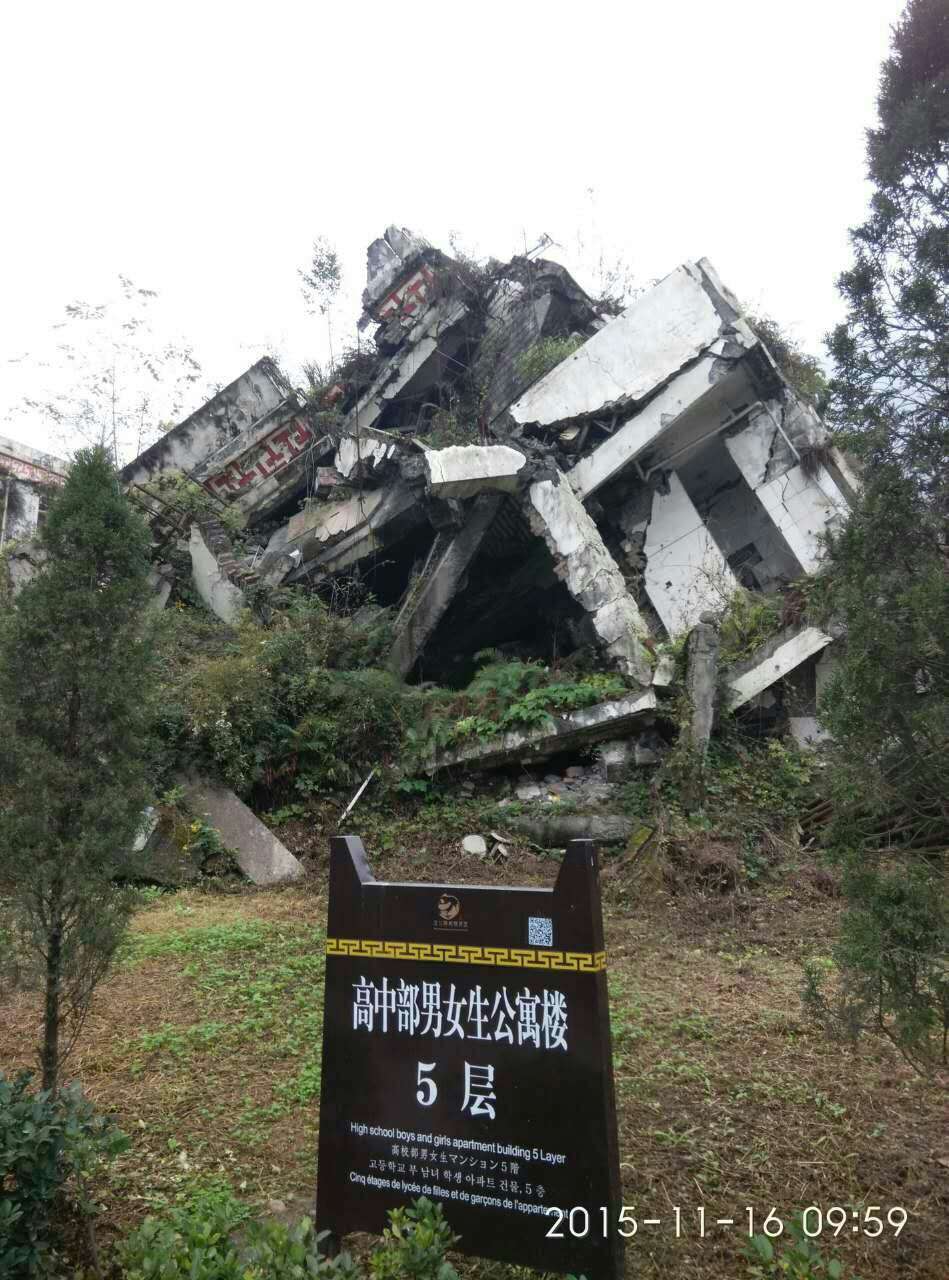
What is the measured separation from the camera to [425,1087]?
126 inches

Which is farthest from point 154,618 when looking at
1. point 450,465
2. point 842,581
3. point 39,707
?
point 450,465

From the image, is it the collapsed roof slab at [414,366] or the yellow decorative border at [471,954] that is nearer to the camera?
the yellow decorative border at [471,954]

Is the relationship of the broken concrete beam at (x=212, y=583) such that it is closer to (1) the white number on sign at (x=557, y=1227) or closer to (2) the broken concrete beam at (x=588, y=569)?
(2) the broken concrete beam at (x=588, y=569)

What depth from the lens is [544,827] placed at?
1005 centimetres

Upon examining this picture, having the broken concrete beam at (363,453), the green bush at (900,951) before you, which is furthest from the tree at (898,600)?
the broken concrete beam at (363,453)

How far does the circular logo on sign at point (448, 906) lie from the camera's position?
3.29 metres

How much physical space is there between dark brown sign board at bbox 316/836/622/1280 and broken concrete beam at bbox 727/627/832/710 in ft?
27.3

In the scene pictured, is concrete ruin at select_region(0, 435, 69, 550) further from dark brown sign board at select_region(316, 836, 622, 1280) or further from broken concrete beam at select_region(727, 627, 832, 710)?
dark brown sign board at select_region(316, 836, 622, 1280)

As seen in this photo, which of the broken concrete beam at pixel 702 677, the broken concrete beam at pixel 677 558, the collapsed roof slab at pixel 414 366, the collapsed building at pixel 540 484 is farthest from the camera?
the collapsed roof slab at pixel 414 366

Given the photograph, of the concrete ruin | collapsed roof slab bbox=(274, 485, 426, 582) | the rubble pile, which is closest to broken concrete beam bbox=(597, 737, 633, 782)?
the rubble pile

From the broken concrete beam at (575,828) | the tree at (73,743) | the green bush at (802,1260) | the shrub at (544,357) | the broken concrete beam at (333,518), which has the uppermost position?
the shrub at (544,357)

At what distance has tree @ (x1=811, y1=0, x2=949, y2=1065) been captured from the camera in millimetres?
3229

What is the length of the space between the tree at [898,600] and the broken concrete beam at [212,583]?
471 inches

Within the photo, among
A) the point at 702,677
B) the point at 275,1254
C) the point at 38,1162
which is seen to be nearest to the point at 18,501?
the point at 702,677
